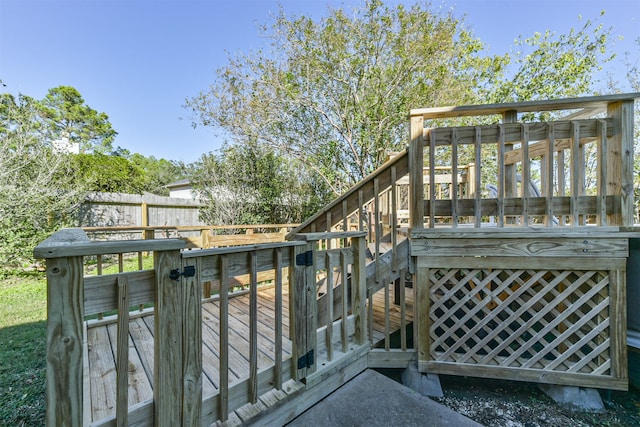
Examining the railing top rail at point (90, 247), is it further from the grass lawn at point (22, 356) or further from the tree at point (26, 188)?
the tree at point (26, 188)

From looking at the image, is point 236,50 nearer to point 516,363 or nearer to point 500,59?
point 500,59

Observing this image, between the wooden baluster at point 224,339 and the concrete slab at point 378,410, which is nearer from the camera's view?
the wooden baluster at point 224,339

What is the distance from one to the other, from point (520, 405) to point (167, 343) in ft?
9.38

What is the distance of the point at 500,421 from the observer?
6.97ft

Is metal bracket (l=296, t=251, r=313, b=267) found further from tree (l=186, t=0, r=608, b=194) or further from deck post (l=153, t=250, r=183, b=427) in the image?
tree (l=186, t=0, r=608, b=194)

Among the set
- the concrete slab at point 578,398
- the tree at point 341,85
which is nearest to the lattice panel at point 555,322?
the concrete slab at point 578,398

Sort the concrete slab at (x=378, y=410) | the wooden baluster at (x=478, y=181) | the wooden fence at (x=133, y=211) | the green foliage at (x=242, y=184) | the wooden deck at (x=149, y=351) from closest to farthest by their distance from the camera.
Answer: the concrete slab at (x=378, y=410) → the wooden deck at (x=149, y=351) → the wooden baluster at (x=478, y=181) → the wooden fence at (x=133, y=211) → the green foliage at (x=242, y=184)

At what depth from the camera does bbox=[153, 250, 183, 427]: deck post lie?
114cm

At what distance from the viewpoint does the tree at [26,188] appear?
5.16m

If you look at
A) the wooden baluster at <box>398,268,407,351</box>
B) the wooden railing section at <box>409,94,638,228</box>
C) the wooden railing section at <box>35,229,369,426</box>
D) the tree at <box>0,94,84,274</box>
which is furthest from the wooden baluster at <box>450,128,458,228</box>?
the tree at <box>0,94,84,274</box>

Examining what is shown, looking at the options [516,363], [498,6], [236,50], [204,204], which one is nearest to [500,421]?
[516,363]

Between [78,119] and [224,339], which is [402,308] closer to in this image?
[224,339]

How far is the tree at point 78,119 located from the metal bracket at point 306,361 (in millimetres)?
24089

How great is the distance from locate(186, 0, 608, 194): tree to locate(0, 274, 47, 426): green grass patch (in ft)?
16.9
